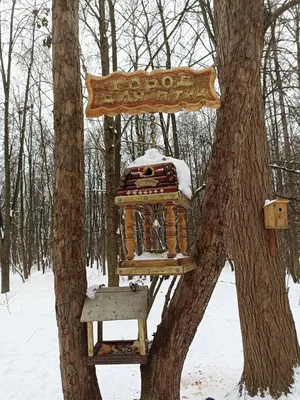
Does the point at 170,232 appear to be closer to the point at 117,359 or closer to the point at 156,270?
the point at 156,270

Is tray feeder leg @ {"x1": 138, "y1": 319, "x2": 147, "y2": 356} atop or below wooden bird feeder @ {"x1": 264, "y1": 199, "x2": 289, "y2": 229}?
below

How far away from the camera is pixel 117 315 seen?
2326 mm

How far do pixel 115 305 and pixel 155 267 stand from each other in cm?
43

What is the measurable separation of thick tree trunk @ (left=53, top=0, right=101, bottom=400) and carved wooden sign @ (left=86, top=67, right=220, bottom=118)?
200mm

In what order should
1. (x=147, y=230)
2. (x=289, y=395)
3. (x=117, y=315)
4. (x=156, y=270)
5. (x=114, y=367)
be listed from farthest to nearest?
(x=114, y=367) → (x=289, y=395) → (x=147, y=230) → (x=117, y=315) → (x=156, y=270)

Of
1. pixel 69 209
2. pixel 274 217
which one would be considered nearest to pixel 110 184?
pixel 274 217

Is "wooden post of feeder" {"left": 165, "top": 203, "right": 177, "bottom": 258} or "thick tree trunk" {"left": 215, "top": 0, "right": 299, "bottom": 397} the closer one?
"wooden post of feeder" {"left": 165, "top": 203, "right": 177, "bottom": 258}

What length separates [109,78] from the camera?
2.39 meters

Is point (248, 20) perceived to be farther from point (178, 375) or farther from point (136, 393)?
point (136, 393)

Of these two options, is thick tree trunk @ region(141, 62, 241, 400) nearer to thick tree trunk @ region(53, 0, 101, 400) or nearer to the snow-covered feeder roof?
the snow-covered feeder roof


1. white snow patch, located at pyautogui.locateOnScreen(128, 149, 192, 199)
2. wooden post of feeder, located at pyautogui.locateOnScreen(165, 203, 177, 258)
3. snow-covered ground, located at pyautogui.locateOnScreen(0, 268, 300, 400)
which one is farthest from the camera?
snow-covered ground, located at pyautogui.locateOnScreen(0, 268, 300, 400)

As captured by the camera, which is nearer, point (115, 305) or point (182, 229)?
point (115, 305)

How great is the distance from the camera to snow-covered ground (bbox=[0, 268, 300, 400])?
484 cm

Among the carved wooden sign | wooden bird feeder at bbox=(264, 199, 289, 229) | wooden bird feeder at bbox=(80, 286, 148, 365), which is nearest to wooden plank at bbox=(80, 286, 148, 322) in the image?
wooden bird feeder at bbox=(80, 286, 148, 365)
